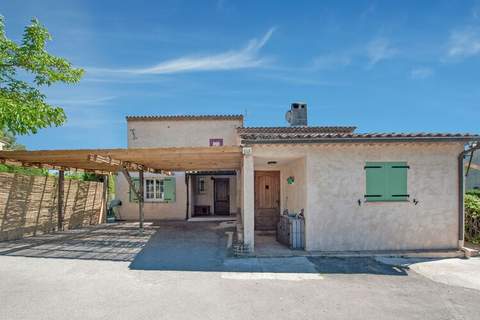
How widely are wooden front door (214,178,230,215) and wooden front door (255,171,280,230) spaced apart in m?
6.66

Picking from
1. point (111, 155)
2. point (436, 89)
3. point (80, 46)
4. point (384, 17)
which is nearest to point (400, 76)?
point (436, 89)

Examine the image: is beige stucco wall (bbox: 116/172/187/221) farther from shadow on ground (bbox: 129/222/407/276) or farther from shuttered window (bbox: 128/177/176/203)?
shadow on ground (bbox: 129/222/407/276)

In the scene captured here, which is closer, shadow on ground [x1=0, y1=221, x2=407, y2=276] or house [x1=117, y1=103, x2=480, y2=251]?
shadow on ground [x1=0, y1=221, x2=407, y2=276]

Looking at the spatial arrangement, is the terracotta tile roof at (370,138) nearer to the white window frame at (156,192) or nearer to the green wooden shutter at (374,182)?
the green wooden shutter at (374,182)

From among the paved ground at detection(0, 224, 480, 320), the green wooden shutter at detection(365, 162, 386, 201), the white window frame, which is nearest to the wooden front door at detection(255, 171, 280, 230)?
the paved ground at detection(0, 224, 480, 320)

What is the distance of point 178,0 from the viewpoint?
34.0ft

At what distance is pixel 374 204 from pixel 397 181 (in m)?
0.93

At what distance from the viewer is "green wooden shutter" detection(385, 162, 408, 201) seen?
884cm

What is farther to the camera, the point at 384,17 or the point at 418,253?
the point at 384,17

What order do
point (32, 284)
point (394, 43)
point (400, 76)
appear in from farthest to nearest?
point (400, 76) < point (394, 43) < point (32, 284)

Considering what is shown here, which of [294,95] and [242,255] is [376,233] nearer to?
[242,255]

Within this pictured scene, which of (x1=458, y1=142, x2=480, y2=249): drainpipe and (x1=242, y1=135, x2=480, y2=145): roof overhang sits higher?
(x1=242, y1=135, x2=480, y2=145): roof overhang

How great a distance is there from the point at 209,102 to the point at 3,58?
1038 cm

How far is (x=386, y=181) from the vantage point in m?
8.81
